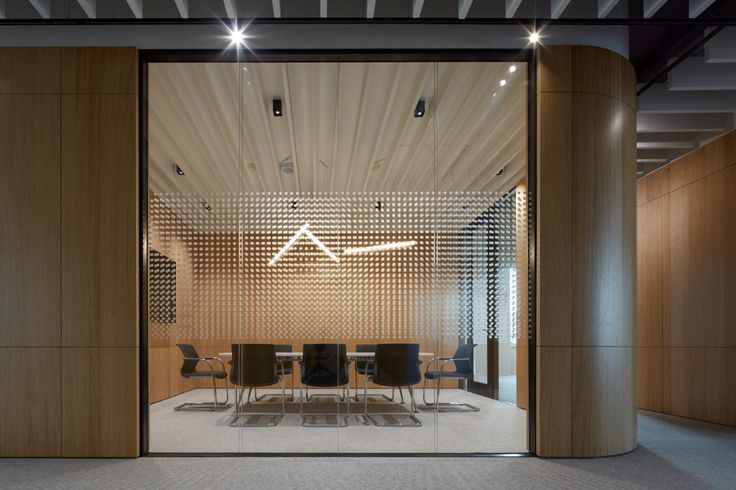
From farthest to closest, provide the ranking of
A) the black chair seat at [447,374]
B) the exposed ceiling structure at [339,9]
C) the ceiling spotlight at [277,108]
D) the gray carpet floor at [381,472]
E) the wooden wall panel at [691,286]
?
1. the wooden wall panel at [691,286]
2. the ceiling spotlight at [277,108]
3. the black chair seat at [447,374]
4. the exposed ceiling structure at [339,9]
5. the gray carpet floor at [381,472]

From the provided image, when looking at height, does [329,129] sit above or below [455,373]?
above

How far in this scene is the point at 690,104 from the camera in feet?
23.2

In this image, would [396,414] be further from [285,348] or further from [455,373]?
[285,348]

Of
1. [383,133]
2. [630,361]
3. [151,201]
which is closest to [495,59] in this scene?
[383,133]

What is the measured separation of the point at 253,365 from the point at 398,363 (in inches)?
50.7

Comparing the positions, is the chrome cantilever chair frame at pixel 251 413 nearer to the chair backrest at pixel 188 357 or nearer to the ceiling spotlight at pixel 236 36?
the chair backrest at pixel 188 357

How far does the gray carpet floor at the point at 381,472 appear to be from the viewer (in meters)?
4.60

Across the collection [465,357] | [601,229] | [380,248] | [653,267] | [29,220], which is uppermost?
[29,220]

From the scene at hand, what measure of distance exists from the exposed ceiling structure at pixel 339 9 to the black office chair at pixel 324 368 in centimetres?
287

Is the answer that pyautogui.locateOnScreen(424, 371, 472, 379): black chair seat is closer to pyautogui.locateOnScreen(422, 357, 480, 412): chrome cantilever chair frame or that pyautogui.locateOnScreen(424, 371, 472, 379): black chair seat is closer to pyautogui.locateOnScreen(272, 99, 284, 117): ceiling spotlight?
pyautogui.locateOnScreen(422, 357, 480, 412): chrome cantilever chair frame

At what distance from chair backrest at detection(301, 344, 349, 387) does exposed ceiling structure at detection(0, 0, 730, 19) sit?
2868mm

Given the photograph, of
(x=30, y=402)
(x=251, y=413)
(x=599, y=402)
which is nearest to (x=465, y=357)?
(x=599, y=402)

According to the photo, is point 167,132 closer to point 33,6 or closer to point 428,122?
point 33,6

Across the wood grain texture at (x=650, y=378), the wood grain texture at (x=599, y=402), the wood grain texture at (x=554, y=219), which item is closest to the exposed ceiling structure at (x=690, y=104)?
the wood grain texture at (x=554, y=219)
